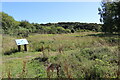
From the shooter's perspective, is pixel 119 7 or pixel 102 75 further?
pixel 119 7

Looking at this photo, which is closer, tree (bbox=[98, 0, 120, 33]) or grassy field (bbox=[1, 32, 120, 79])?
grassy field (bbox=[1, 32, 120, 79])

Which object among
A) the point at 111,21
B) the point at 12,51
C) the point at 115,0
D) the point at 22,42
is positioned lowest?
the point at 12,51

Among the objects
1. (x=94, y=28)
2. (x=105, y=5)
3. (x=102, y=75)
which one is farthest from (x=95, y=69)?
(x=94, y=28)

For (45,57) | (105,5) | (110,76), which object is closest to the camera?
(110,76)

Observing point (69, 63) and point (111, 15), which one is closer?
point (69, 63)

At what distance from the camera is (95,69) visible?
3152 millimetres

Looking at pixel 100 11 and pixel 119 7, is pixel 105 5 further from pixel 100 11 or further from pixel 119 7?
pixel 119 7

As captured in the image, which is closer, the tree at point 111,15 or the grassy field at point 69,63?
the grassy field at point 69,63

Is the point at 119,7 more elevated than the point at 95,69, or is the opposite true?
the point at 119,7

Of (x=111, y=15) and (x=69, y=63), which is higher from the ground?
(x=111, y=15)

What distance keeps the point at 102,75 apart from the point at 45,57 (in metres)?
3.29

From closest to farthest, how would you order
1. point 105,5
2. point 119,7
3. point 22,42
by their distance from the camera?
point 22,42 → point 119,7 → point 105,5

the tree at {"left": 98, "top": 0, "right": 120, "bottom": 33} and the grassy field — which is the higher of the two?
the tree at {"left": 98, "top": 0, "right": 120, "bottom": 33}

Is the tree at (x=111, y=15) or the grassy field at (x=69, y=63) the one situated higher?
the tree at (x=111, y=15)
